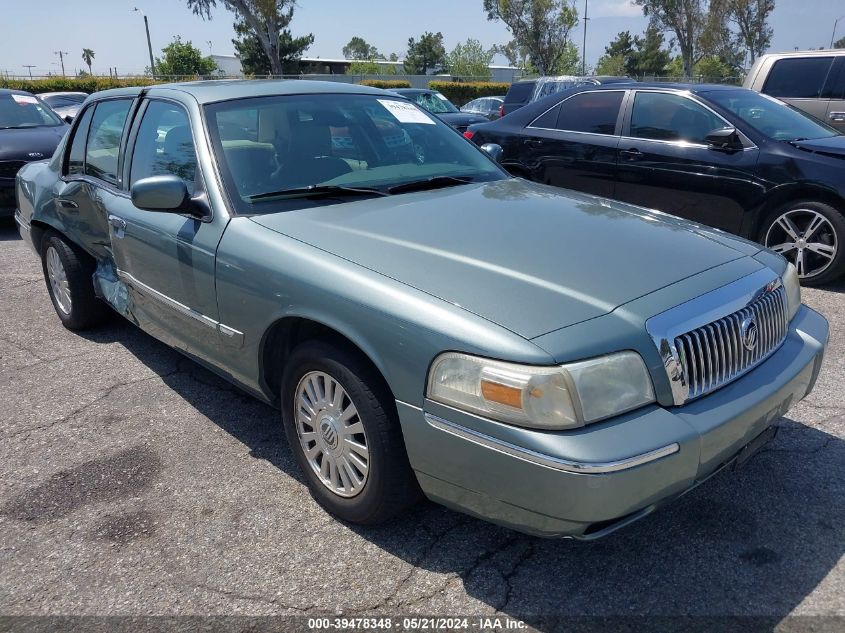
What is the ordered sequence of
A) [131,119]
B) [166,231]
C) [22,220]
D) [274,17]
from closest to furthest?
[166,231]
[131,119]
[22,220]
[274,17]

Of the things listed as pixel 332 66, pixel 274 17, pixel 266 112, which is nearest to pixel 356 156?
pixel 266 112

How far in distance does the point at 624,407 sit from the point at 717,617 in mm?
784

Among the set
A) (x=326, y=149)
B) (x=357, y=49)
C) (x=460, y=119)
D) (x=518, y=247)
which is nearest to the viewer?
(x=518, y=247)

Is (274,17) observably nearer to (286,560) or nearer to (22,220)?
(22,220)

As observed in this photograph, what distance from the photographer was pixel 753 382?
8.16 feet

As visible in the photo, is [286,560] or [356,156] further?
[356,156]

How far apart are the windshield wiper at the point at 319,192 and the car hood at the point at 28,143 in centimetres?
668

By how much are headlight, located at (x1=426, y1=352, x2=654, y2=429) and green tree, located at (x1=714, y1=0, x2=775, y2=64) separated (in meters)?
53.9

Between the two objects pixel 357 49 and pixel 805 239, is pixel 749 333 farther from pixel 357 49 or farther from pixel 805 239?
pixel 357 49

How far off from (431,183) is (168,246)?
1292 mm

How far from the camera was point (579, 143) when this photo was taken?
6.74 metres

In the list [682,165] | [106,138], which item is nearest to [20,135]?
[106,138]

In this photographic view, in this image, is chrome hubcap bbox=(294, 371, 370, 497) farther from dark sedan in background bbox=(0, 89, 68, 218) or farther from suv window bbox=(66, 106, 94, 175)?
dark sedan in background bbox=(0, 89, 68, 218)

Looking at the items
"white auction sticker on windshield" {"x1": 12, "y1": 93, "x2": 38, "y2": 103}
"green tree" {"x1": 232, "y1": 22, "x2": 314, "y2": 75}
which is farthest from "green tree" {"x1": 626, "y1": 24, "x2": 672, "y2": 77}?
"white auction sticker on windshield" {"x1": 12, "y1": 93, "x2": 38, "y2": 103}
